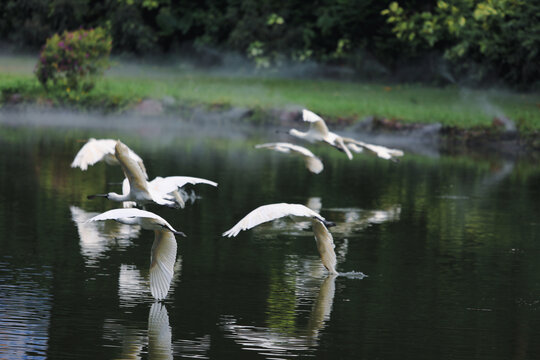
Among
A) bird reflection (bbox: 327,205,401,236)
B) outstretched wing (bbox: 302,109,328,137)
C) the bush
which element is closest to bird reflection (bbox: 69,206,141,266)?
bird reflection (bbox: 327,205,401,236)

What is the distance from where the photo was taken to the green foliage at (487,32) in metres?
26.6

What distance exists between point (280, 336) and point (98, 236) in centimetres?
458

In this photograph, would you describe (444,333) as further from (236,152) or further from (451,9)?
(451,9)

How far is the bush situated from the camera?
27.9 m

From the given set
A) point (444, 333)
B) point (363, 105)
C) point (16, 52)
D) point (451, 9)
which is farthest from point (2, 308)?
point (16, 52)

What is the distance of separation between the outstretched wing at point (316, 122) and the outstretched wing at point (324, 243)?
4.60 m

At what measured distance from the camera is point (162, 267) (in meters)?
9.27

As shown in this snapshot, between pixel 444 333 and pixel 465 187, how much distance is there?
373 inches

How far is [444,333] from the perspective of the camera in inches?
342

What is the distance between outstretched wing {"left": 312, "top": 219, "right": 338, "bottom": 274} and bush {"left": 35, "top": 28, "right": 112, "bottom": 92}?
726 inches

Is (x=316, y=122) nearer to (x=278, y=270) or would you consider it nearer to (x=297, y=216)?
(x=278, y=270)

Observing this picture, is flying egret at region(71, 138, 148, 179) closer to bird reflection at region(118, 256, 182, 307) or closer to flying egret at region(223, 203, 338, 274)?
bird reflection at region(118, 256, 182, 307)

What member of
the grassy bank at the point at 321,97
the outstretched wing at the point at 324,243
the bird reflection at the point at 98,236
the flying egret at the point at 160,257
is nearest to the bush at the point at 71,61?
the grassy bank at the point at 321,97

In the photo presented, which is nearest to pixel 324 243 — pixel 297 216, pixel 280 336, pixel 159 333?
pixel 297 216
